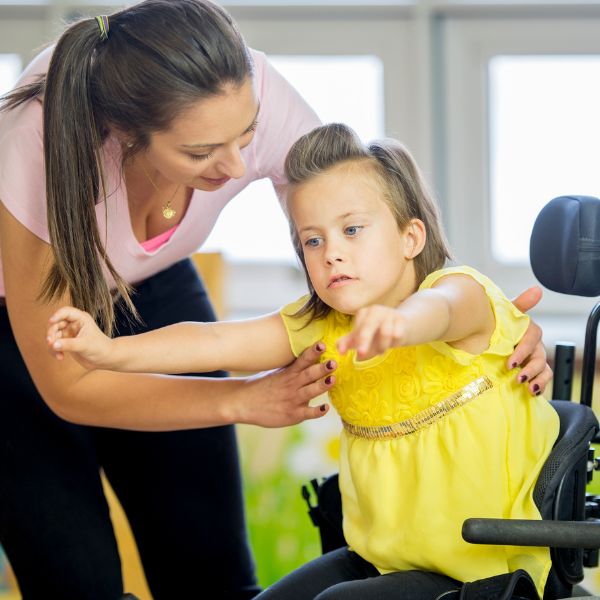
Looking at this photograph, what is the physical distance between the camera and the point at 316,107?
2.64 m

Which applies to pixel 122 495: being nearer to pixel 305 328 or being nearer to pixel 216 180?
pixel 305 328

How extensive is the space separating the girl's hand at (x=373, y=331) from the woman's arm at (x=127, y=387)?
0.33 m

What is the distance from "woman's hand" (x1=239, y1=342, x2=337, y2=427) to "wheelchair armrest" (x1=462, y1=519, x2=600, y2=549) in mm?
307

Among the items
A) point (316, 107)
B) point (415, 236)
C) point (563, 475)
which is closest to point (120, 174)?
point (415, 236)

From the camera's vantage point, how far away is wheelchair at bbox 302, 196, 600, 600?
110cm

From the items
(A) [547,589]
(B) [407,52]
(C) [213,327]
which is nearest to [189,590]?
(C) [213,327]

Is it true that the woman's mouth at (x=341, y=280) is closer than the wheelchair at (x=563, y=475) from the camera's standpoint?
No

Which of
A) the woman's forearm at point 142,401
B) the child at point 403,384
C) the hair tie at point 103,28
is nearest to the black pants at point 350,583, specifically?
the child at point 403,384

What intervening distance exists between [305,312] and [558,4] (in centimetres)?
145

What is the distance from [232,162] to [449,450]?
0.45 m

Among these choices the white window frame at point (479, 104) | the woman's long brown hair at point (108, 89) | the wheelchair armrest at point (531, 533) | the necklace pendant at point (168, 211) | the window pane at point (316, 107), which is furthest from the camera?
the window pane at point (316, 107)

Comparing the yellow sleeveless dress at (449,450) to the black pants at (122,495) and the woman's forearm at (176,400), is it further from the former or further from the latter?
the black pants at (122,495)

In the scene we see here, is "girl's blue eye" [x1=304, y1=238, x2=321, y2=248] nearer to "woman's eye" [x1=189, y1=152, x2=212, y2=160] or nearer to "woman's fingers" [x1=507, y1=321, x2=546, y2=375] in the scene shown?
"woman's eye" [x1=189, y1=152, x2=212, y2=160]

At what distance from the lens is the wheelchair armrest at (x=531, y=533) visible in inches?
42.9
